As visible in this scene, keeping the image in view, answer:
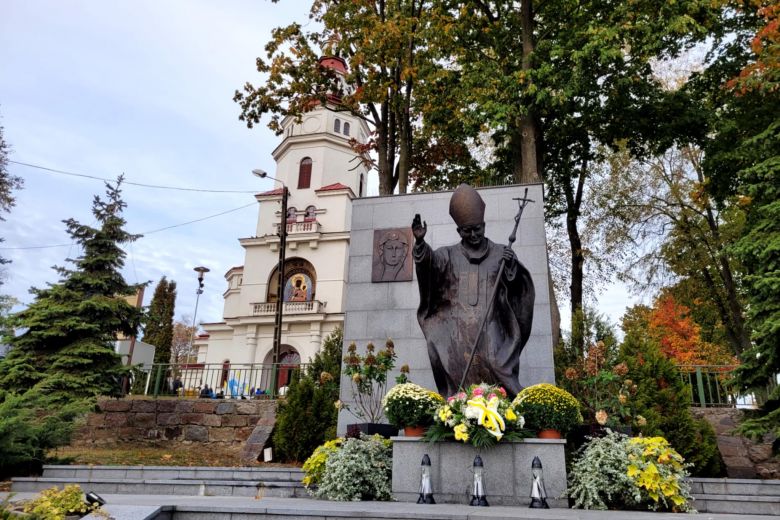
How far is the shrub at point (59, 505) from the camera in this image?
4.26m

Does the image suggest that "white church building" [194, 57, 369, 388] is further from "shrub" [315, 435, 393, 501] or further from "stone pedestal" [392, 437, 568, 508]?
"stone pedestal" [392, 437, 568, 508]

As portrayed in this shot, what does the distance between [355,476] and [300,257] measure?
2998 cm

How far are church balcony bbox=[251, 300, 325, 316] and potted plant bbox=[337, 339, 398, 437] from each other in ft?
79.0

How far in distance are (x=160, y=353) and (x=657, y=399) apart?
33171mm

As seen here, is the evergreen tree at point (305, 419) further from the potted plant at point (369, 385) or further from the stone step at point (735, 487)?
the stone step at point (735, 487)

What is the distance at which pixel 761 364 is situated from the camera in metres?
9.20

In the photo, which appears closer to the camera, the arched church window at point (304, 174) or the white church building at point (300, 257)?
the white church building at point (300, 257)

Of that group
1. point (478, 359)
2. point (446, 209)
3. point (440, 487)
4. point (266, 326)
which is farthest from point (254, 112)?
point (266, 326)

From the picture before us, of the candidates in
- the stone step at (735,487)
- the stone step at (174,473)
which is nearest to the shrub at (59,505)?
the stone step at (174,473)

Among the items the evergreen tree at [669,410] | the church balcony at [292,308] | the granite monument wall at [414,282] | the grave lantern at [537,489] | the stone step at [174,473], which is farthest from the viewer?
the church balcony at [292,308]

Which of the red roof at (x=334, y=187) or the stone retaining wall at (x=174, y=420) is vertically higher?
the red roof at (x=334, y=187)

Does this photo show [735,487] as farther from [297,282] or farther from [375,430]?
[297,282]

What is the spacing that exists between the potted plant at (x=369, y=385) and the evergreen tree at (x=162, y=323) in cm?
2538

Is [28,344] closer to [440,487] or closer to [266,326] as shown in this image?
[440,487]
